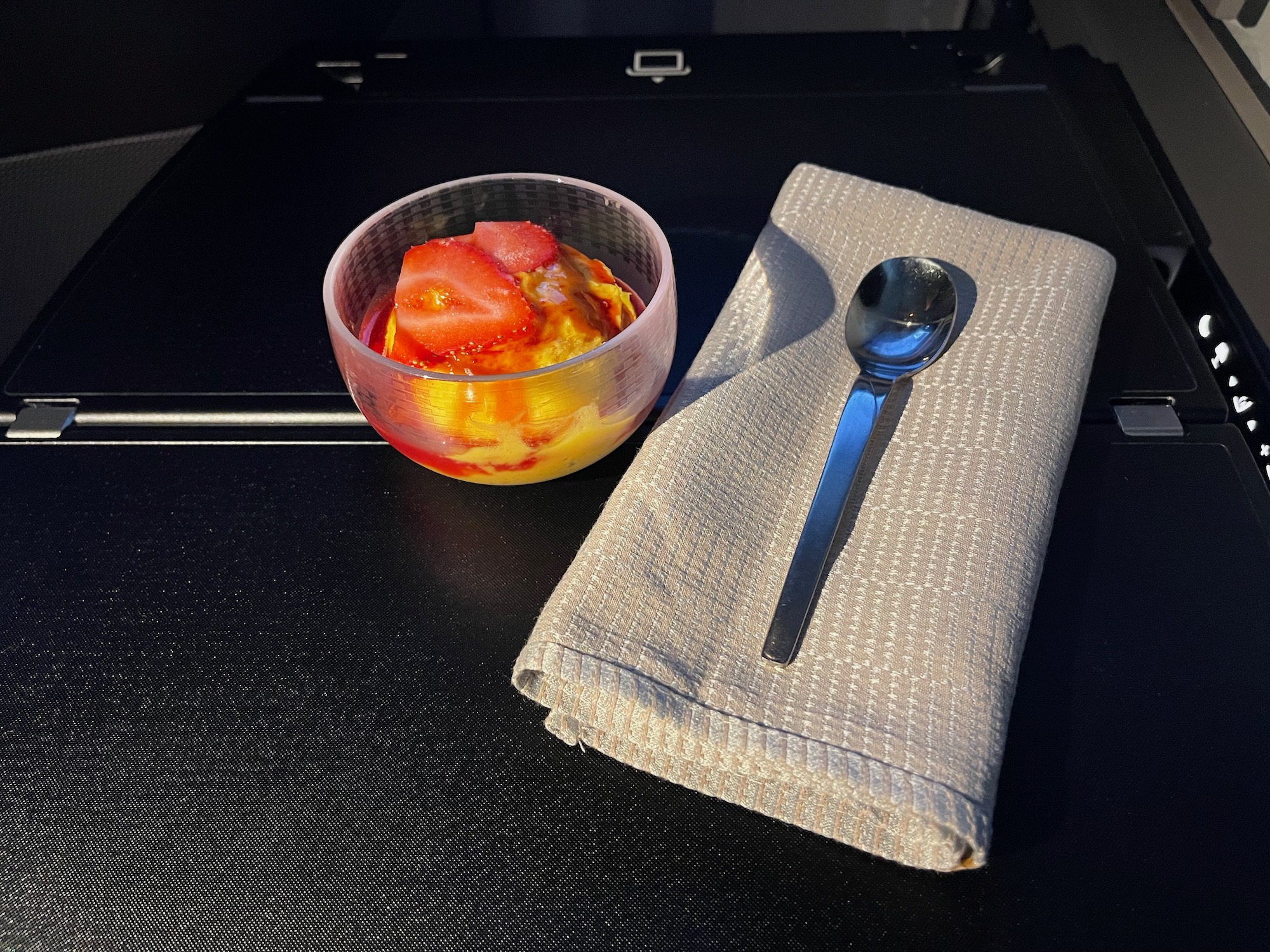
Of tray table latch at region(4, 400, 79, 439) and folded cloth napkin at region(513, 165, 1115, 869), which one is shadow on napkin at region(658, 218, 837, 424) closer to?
folded cloth napkin at region(513, 165, 1115, 869)

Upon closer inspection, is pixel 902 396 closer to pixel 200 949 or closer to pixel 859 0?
pixel 200 949

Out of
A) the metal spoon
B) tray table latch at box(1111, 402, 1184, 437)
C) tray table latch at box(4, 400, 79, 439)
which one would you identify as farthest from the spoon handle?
tray table latch at box(4, 400, 79, 439)

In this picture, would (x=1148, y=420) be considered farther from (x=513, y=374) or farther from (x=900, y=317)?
(x=513, y=374)

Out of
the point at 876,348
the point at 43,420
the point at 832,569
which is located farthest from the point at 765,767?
the point at 43,420

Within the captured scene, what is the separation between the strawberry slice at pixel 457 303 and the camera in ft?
1.34

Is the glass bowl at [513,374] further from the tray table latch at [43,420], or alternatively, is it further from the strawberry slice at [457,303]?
the tray table latch at [43,420]

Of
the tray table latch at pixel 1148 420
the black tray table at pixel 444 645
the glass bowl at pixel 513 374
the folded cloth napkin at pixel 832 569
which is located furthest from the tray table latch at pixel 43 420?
the tray table latch at pixel 1148 420

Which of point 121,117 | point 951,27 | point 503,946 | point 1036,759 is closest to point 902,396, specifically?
point 1036,759

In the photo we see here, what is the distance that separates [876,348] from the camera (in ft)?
1.52

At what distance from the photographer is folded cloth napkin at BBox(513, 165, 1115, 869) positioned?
12.8 inches

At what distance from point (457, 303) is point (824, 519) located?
18 cm

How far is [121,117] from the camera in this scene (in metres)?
0.81

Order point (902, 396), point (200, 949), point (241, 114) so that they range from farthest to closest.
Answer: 1. point (241, 114)
2. point (902, 396)
3. point (200, 949)

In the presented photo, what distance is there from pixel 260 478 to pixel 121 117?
1.71ft
